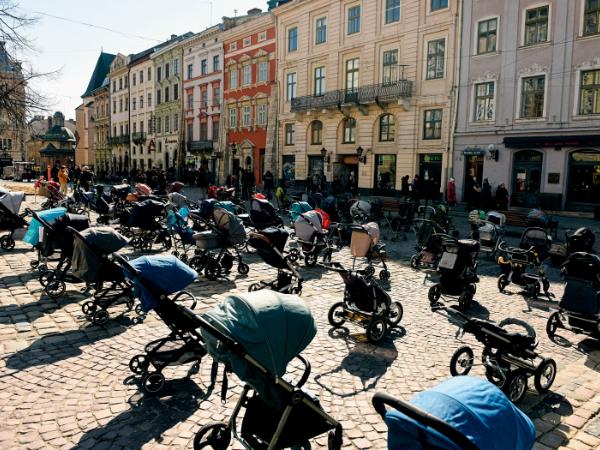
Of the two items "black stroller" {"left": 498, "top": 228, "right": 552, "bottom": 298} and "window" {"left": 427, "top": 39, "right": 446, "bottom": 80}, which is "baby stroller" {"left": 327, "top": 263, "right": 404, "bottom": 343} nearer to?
"black stroller" {"left": 498, "top": 228, "right": 552, "bottom": 298}

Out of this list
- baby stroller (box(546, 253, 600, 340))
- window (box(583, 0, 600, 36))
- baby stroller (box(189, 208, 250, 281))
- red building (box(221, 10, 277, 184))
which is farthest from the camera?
red building (box(221, 10, 277, 184))

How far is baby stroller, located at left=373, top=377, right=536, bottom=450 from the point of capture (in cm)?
236

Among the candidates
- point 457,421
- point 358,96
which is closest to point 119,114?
point 358,96

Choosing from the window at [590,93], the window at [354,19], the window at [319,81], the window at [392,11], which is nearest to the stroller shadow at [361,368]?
the window at [590,93]

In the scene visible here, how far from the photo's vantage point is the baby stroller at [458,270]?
8500mm

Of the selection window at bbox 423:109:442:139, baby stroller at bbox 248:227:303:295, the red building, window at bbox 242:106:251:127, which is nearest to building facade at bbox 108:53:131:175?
the red building

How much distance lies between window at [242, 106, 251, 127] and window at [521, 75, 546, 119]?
23.2 m

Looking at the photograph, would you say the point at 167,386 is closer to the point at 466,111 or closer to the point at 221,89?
the point at 466,111

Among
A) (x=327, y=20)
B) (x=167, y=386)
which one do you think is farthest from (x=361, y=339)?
(x=327, y=20)

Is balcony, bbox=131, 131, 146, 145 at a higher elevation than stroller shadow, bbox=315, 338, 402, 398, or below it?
higher

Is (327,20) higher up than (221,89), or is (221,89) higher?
(327,20)

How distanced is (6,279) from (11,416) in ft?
19.3

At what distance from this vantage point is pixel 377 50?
3016cm

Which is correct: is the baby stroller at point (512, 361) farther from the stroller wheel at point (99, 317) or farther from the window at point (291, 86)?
the window at point (291, 86)
